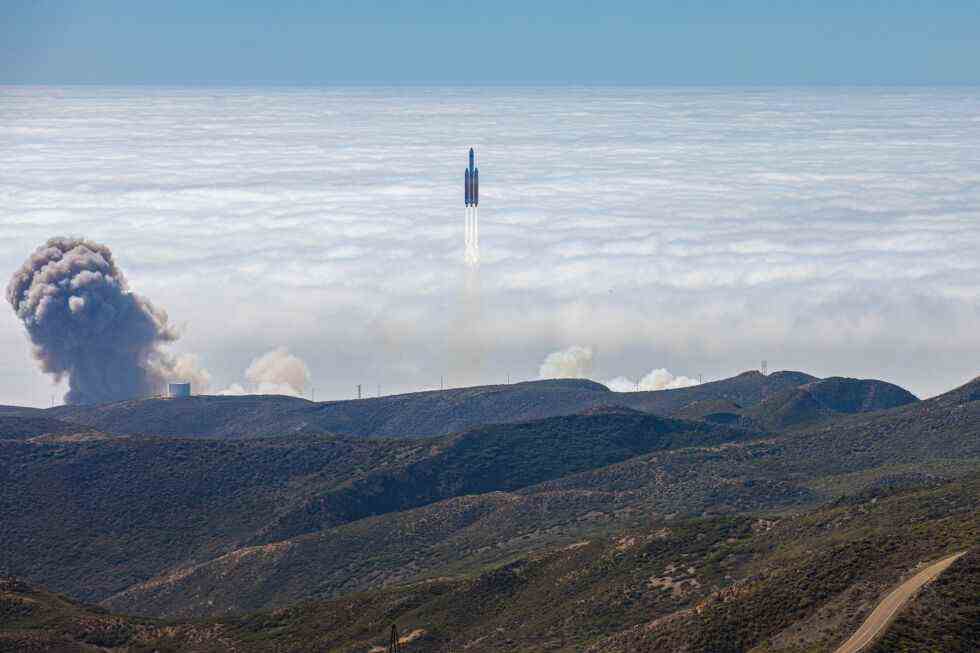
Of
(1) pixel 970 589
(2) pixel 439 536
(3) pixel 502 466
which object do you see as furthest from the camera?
(3) pixel 502 466

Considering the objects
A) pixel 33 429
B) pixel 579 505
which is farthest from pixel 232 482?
pixel 579 505

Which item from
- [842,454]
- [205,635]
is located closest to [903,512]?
[205,635]

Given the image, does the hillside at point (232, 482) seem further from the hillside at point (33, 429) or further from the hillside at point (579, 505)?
the hillside at point (33, 429)

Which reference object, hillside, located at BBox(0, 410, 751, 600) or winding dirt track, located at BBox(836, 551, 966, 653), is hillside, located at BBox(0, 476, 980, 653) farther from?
hillside, located at BBox(0, 410, 751, 600)

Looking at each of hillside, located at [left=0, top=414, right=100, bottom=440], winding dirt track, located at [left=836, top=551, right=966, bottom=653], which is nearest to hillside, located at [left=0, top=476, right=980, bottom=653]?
winding dirt track, located at [left=836, top=551, right=966, bottom=653]

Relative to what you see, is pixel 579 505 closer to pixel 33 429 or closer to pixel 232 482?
pixel 232 482

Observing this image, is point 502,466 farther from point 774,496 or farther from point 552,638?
point 552,638

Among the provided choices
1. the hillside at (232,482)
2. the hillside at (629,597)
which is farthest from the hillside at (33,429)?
the hillside at (629,597)
